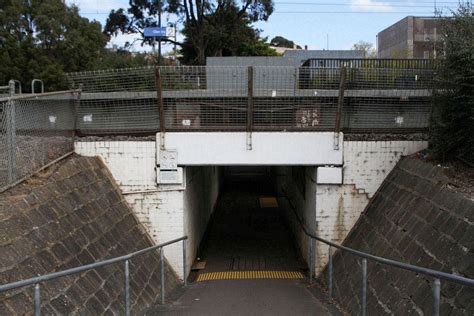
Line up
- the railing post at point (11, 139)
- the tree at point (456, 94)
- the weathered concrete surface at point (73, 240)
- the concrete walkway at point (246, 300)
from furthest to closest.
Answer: the tree at point (456, 94)
the concrete walkway at point (246, 300)
the railing post at point (11, 139)
the weathered concrete surface at point (73, 240)

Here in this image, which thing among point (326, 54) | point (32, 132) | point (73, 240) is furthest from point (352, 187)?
point (326, 54)

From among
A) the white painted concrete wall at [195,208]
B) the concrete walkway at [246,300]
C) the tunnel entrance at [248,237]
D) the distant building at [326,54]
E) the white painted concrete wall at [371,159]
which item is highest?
the distant building at [326,54]

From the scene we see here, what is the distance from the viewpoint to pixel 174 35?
33.9 meters

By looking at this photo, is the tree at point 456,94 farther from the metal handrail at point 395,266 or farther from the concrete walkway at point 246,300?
the concrete walkway at point 246,300

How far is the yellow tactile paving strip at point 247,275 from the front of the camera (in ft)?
31.1

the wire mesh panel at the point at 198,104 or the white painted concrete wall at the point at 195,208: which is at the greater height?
the wire mesh panel at the point at 198,104

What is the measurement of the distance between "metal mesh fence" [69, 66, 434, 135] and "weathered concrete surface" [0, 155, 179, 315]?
1.25m

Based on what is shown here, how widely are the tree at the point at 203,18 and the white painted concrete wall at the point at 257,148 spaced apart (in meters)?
23.6

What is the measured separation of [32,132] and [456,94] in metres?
6.58

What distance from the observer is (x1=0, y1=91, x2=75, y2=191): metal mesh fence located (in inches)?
264

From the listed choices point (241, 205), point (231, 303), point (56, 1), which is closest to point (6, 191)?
point (231, 303)

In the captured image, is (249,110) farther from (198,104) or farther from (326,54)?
(326,54)

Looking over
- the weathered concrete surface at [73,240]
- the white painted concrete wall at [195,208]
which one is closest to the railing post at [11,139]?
the weathered concrete surface at [73,240]

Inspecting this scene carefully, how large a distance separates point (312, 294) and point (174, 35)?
2838 cm
